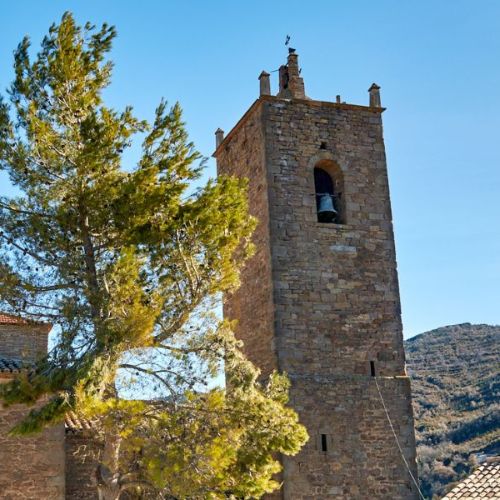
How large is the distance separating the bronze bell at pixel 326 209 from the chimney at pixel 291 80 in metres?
2.10

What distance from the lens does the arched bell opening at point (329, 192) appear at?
56.0ft

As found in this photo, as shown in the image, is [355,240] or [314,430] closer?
[314,430]

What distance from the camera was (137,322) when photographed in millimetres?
11516

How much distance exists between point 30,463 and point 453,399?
33169 millimetres

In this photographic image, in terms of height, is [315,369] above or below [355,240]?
below

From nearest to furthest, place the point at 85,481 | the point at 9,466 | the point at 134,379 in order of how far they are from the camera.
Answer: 1. the point at 134,379
2. the point at 9,466
3. the point at 85,481

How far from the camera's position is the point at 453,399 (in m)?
44.0

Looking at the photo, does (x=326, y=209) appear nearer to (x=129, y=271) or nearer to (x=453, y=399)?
(x=129, y=271)

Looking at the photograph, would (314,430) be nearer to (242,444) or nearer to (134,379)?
(242,444)

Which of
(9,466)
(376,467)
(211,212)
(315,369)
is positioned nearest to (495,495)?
(376,467)

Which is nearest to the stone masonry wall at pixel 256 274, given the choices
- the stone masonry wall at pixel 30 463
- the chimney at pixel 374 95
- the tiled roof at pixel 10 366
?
the chimney at pixel 374 95

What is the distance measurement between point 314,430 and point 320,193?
478cm

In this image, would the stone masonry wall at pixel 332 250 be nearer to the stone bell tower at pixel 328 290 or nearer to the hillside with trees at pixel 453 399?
the stone bell tower at pixel 328 290

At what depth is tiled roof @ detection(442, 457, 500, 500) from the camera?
563 inches
